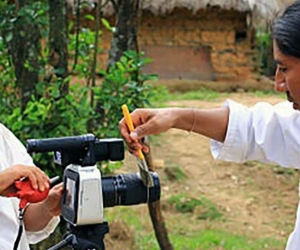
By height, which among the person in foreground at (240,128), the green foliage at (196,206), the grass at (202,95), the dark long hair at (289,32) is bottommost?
the grass at (202,95)

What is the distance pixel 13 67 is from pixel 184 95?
7310 millimetres

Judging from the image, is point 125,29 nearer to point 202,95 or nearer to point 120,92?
point 120,92

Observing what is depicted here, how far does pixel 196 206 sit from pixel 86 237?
171 inches

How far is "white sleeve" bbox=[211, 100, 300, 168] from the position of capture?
5.33 ft

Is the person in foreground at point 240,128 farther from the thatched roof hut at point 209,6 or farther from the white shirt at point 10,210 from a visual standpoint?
the thatched roof hut at point 209,6

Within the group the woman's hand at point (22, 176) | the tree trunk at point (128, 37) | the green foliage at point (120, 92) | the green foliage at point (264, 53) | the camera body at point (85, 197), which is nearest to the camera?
the camera body at point (85, 197)

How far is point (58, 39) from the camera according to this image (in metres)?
3.04

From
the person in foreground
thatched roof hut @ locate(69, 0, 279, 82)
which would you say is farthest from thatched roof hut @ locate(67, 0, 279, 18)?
the person in foreground

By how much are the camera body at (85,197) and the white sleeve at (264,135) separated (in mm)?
442

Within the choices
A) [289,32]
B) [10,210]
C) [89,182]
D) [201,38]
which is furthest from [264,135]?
[201,38]

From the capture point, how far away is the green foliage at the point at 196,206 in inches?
217

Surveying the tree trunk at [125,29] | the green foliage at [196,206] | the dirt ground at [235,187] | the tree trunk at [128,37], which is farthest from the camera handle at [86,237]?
the green foliage at [196,206]

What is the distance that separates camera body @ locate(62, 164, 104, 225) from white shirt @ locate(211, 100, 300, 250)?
17.5 inches

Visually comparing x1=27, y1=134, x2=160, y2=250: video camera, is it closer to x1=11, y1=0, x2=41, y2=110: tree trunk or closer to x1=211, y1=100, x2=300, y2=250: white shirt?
x1=211, y1=100, x2=300, y2=250: white shirt
